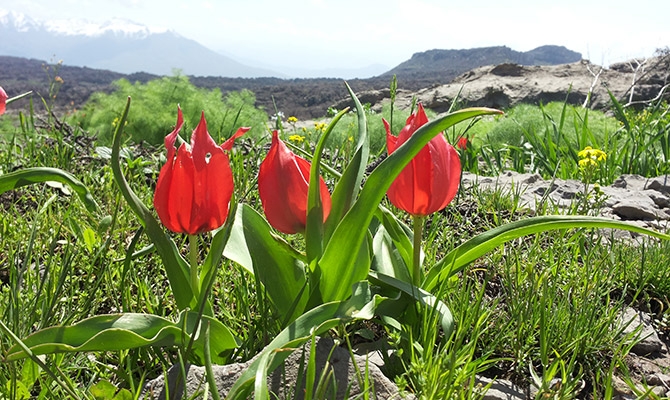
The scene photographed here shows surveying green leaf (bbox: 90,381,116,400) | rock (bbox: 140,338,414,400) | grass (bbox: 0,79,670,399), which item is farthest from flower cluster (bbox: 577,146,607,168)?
green leaf (bbox: 90,381,116,400)

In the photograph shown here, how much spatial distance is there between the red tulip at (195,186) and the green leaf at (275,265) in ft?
0.47

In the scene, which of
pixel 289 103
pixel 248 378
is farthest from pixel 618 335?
pixel 289 103

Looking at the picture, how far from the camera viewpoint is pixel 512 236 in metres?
1.19

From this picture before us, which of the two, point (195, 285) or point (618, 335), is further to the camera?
point (618, 335)

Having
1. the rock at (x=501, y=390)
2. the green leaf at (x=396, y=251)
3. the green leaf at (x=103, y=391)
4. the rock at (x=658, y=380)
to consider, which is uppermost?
the green leaf at (x=396, y=251)

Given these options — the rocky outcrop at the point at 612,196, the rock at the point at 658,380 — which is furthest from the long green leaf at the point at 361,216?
the rocky outcrop at the point at 612,196

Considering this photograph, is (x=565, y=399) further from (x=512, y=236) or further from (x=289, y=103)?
(x=289, y=103)

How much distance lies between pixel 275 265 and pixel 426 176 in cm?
37

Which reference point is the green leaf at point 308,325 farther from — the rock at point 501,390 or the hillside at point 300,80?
the hillside at point 300,80

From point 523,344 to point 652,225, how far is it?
4.74ft

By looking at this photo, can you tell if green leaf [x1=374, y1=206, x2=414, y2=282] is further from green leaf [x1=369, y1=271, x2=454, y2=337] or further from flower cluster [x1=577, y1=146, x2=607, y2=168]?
flower cluster [x1=577, y1=146, x2=607, y2=168]

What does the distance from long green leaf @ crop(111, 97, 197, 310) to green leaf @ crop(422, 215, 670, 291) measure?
53 centimetres

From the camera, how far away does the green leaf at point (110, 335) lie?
93 centimetres

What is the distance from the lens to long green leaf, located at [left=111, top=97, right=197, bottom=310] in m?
1.06
